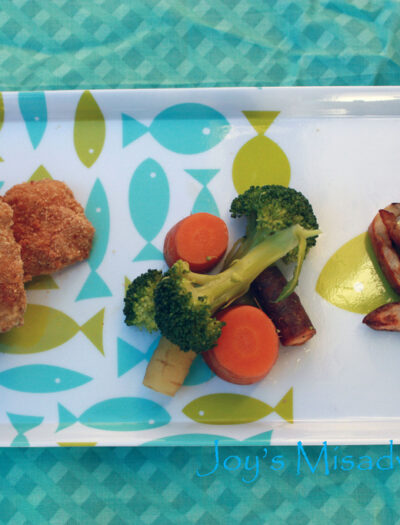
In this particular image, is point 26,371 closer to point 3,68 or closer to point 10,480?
point 10,480

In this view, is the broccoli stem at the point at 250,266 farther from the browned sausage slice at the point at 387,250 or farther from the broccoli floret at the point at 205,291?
the browned sausage slice at the point at 387,250

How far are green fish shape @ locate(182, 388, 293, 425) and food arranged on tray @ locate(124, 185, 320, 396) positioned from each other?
0.14 m

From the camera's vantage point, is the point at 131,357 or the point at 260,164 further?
the point at 260,164

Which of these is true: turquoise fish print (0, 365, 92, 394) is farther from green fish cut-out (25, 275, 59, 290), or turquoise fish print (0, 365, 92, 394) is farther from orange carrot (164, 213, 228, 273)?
orange carrot (164, 213, 228, 273)

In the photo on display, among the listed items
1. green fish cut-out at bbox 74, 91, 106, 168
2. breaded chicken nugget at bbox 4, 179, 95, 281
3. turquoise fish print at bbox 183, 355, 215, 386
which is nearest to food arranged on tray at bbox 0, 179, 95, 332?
breaded chicken nugget at bbox 4, 179, 95, 281

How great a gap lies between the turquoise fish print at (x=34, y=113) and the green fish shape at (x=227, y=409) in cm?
160

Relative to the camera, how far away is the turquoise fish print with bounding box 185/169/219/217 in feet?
8.33

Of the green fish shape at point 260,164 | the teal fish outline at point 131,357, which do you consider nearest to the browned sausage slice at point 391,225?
the green fish shape at point 260,164

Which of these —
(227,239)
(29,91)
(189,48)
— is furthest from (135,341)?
(189,48)

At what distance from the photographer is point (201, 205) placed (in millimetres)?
2543

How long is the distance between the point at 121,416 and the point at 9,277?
0.88 metres

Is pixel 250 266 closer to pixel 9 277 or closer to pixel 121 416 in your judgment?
pixel 121 416

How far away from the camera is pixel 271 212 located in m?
2.26

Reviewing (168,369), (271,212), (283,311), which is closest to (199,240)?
(271,212)
